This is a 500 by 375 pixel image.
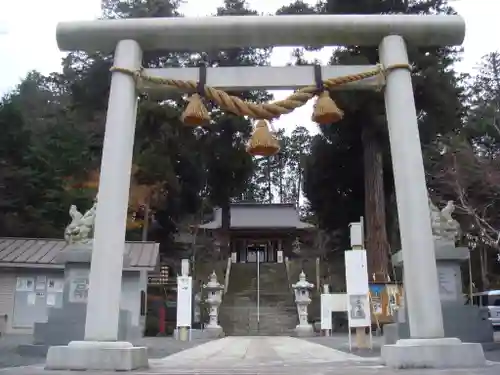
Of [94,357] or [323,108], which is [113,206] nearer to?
[94,357]

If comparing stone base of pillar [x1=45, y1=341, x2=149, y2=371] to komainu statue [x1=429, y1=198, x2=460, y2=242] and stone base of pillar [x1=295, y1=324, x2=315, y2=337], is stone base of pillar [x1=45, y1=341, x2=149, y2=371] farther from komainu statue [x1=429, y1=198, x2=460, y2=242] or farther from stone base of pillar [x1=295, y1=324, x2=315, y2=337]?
stone base of pillar [x1=295, y1=324, x2=315, y2=337]

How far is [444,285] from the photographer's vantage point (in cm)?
943

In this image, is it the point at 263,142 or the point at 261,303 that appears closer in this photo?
the point at 263,142

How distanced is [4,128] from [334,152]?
518 inches

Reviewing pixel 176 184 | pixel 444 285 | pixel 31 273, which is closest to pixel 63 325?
pixel 444 285

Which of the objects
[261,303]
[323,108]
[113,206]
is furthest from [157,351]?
[261,303]

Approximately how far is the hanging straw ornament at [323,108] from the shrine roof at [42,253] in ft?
34.7

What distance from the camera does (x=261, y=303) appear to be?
81.9 ft

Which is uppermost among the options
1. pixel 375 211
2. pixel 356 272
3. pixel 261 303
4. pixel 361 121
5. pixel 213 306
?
pixel 361 121

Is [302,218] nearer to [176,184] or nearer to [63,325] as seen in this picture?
[176,184]

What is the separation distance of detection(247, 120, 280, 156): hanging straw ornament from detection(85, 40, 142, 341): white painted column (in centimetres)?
143

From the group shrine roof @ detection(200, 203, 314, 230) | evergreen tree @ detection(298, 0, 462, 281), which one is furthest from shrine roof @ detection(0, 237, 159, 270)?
shrine roof @ detection(200, 203, 314, 230)

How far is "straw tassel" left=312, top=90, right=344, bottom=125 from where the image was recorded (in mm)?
6219

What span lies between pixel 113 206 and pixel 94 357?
1.59 m
